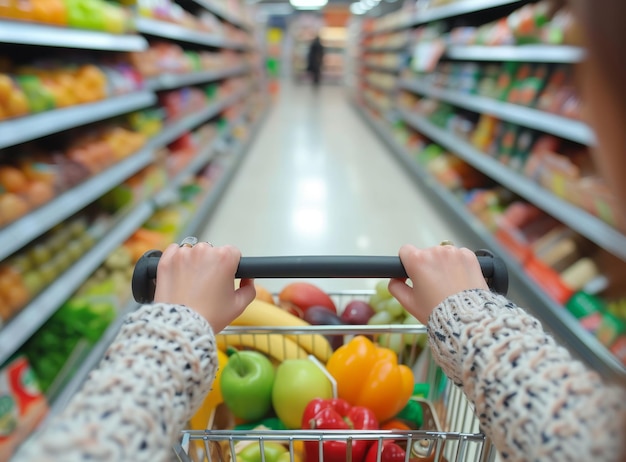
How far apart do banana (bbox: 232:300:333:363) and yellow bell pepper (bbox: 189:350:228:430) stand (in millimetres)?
101

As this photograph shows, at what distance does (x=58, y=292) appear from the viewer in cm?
155

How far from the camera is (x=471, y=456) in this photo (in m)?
1.07

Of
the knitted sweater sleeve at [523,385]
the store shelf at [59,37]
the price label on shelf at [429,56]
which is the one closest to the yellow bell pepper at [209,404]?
the knitted sweater sleeve at [523,385]

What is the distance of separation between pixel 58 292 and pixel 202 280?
120cm

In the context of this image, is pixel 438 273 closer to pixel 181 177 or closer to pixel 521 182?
pixel 521 182

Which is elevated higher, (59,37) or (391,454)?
(59,37)

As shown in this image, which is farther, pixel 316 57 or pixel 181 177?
pixel 316 57

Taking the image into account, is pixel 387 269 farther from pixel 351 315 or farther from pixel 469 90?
pixel 469 90

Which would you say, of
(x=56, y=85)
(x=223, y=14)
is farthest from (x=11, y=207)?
(x=223, y=14)

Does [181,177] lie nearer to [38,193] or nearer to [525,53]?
[38,193]

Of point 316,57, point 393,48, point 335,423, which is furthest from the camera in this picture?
point 316,57

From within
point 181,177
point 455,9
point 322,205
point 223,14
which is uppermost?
point 455,9

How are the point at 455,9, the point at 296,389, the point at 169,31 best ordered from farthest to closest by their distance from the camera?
the point at 455,9 → the point at 169,31 → the point at 296,389

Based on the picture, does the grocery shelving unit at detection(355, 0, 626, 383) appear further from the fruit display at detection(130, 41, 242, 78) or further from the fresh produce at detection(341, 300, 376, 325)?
the fruit display at detection(130, 41, 242, 78)
